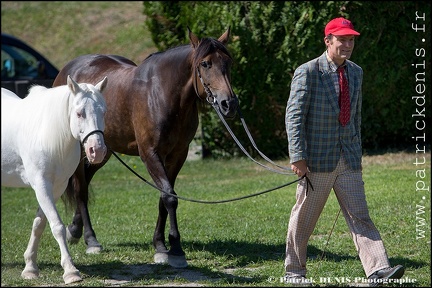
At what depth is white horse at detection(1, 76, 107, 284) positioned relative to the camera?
6062mm

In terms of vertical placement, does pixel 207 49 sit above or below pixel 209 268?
above

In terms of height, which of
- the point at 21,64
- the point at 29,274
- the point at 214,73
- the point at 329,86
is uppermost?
the point at 21,64

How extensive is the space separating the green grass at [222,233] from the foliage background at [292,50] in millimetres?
1065

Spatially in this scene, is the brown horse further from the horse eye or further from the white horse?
the white horse

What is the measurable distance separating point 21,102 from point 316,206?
2671 mm

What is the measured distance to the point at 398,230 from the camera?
8281 millimetres

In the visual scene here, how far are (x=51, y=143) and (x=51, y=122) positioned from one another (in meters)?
0.17

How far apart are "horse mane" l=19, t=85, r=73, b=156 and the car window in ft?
35.8

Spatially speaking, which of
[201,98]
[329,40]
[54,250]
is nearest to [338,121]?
[329,40]

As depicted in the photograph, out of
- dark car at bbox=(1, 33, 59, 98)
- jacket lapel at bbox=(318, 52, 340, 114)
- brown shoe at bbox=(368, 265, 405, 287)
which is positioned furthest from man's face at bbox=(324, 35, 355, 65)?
dark car at bbox=(1, 33, 59, 98)

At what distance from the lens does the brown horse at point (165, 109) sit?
273 inches

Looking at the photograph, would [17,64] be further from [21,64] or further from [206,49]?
[206,49]

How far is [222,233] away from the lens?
338 inches

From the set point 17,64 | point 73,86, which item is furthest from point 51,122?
point 17,64
